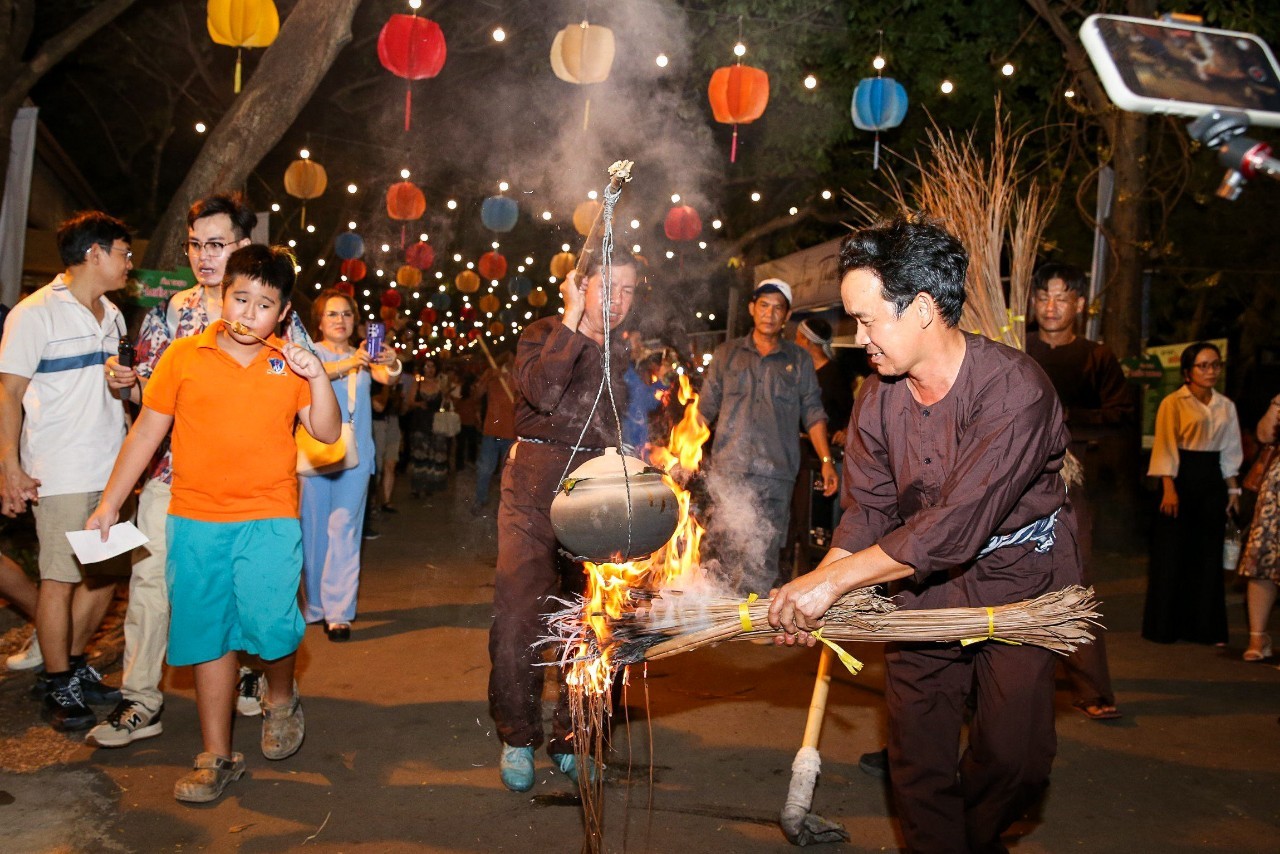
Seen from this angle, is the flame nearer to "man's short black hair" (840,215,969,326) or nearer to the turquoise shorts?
"man's short black hair" (840,215,969,326)

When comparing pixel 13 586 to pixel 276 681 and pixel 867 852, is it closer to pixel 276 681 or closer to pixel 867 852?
pixel 276 681

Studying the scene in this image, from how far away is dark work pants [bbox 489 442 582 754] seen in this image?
3.86 meters

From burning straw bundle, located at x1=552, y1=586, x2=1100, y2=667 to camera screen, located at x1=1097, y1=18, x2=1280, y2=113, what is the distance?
50.6 inches

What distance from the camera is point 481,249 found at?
78.7 ft

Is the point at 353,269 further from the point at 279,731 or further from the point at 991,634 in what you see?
the point at 991,634

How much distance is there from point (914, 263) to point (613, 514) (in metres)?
1.12

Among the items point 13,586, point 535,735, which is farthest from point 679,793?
point 13,586

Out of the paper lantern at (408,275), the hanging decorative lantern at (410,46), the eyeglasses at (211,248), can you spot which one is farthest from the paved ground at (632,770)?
the paper lantern at (408,275)

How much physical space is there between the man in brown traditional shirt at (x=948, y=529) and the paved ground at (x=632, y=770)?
817 millimetres

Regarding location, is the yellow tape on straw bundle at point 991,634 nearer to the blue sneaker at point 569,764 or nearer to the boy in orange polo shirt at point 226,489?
the blue sneaker at point 569,764

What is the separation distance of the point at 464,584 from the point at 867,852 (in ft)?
16.0

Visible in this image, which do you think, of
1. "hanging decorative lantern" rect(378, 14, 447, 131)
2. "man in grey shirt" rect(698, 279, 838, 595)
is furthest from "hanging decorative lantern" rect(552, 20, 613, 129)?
"man in grey shirt" rect(698, 279, 838, 595)

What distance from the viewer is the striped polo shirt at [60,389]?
14.1 feet

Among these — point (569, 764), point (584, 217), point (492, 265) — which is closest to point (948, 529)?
point (569, 764)
